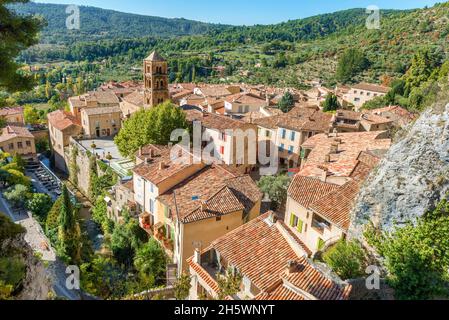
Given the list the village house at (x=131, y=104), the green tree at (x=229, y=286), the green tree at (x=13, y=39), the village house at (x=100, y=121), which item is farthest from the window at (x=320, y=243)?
the village house at (x=100, y=121)

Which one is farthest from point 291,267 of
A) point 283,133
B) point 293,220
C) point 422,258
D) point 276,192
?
point 283,133

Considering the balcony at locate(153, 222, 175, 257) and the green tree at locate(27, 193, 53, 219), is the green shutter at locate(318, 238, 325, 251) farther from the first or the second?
the green tree at locate(27, 193, 53, 219)

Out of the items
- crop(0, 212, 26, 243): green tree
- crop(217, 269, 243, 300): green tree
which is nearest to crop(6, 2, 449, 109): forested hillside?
crop(217, 269, 243, 300): green tree

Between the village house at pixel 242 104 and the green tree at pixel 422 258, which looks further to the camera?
the village house at pixel 242 104

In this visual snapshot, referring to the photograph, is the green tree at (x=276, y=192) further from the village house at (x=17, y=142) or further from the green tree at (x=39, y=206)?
the village house at (x=17, y=142)

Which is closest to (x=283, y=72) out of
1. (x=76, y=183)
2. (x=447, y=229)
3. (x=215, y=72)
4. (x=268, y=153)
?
(x=215, y=72)

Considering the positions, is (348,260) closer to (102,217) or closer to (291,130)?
(291,130)
